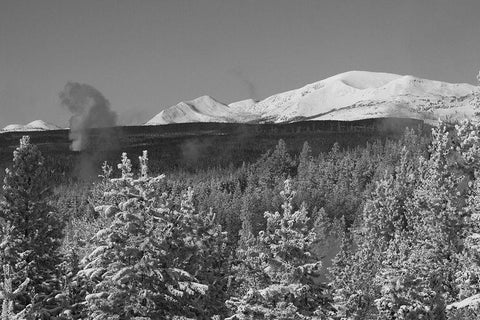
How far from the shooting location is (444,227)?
106 ft

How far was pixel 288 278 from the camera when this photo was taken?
21.1 m

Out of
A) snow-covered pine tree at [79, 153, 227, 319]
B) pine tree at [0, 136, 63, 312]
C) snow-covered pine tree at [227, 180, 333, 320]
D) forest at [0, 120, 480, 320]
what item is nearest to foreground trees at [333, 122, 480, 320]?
forest at [0, 120, 480, 320]

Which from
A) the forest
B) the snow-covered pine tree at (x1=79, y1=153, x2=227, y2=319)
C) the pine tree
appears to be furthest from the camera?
the pine tree

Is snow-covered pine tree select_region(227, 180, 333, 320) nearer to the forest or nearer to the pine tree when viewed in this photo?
the forest

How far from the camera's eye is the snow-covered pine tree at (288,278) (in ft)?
68.1

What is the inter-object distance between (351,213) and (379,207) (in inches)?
2955

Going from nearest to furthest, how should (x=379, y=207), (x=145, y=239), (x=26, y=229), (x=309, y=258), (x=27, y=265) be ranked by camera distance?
(x=145, y=239) → (x=309, y=258) → (x=27, y=265) → (x=26, y=229) → (x=379, y=207)

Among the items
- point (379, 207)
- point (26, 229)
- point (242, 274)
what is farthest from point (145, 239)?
point (379, 207)

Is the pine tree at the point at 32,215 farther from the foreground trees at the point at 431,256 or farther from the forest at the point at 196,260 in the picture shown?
the foreground trees at the point at 431,256

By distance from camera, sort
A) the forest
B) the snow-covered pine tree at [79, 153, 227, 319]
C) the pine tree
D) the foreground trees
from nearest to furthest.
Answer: the snow-covered pine tree at [79, 153, 227, 319] → the forest → the foreground trees → the pine tree

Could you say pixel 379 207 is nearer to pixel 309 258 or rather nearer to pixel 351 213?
pixel 309 258

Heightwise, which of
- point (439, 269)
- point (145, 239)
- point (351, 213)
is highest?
point (145, 239)

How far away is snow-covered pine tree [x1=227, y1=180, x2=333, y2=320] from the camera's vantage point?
2077 centimetres

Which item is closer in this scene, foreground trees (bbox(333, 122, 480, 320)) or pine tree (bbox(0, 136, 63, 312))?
foreground trees (bbox(333, 122, 480, 320))
